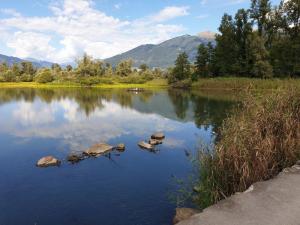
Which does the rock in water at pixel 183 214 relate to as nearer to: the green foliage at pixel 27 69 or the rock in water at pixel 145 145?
the rock in water at pixel 145 145

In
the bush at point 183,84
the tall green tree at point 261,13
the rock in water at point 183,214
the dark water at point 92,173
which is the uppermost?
the tall green tree at point 261,13

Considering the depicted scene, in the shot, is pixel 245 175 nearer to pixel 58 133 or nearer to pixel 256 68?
pixel 58 133

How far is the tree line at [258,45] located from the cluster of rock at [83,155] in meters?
58.4

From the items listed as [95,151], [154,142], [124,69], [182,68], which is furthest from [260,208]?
[124,69]

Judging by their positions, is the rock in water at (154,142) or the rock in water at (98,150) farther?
the rock in water at (154,142)

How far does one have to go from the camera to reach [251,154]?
34.2 feet

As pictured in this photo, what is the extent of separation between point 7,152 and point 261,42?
68986mm

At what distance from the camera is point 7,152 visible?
75.3 feet

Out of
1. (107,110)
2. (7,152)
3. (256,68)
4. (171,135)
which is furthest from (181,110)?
(256,68)

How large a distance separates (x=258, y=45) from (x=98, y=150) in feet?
213

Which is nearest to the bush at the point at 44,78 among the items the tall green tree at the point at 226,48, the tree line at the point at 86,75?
the tree line at the point at 86,75

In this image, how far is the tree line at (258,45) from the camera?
76.3 metres

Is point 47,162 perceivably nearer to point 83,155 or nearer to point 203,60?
point 83,155

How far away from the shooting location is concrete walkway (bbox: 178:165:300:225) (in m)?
6.80
